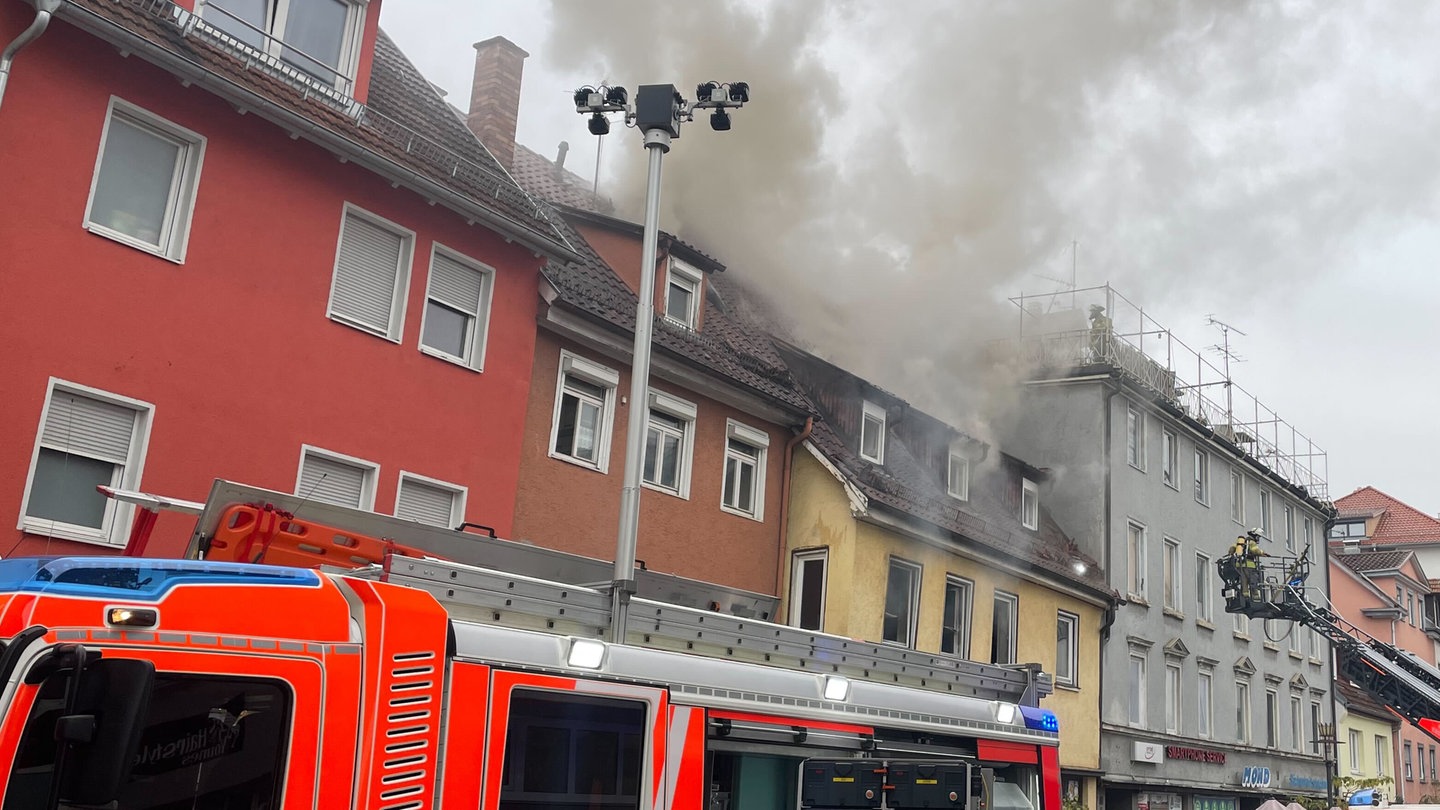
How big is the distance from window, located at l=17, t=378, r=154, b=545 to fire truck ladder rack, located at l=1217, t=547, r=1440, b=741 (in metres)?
25.3

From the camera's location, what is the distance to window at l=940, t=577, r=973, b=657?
69.9 feet

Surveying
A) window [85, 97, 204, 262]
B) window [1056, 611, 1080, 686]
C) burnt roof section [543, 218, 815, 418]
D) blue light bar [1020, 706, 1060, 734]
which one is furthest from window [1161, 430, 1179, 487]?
window [85, 97, 204, 262]

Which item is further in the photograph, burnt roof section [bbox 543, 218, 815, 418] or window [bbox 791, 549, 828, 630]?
window [bbox 791, 549, 828, 630]

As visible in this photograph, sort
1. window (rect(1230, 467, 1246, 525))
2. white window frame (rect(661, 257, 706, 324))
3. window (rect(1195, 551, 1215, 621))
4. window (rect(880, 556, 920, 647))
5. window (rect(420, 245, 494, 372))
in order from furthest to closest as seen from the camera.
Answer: window (rect(1230, 467, 1246, 525))
window (rect(1195, 551, 1215, 621))
window (rect(880, 556, 920, 647))
white window frame (rect(661, 257, 706, 324))
window (rect(420, 245, 494, 372))

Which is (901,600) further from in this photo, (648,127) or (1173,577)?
(1173,577)

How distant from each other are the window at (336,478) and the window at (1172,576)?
21853 millimetres

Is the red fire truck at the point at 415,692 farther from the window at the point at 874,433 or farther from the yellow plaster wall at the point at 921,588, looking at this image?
the window at the point at 874,433

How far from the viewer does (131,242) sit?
1134 cm

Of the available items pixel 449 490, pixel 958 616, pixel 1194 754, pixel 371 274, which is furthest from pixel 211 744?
pixel 1194 754

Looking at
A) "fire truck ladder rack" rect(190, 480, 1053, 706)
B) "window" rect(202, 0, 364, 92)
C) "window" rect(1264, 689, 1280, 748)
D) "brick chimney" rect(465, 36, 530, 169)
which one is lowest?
"fire truck ladder rack" rect(190, 480, 1053, 706)

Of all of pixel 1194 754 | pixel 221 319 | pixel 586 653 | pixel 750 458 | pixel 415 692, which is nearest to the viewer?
pixel 415 692

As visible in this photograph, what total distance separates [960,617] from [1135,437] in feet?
33.0

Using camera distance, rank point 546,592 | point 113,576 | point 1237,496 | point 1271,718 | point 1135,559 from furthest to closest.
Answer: point 1237,496 < point 1271,718 < point 1135,559 < point 546,592 < point 113,576

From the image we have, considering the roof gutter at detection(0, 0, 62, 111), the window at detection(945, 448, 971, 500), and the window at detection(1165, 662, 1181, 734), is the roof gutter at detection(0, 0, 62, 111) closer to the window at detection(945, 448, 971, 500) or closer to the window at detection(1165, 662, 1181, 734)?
the window at detection(945, 448, 971, 500)
